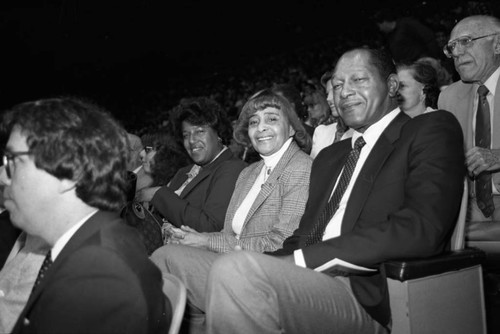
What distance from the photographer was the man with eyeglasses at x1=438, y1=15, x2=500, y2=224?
8.15ft

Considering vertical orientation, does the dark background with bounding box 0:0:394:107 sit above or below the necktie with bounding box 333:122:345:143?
above

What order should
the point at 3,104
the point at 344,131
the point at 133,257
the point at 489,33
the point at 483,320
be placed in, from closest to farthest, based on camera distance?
the point at 133,257
the point at 483,320
the point at 489,33
the point at 344,131
the point at 3,104

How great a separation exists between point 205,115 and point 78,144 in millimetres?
Answer: 2208

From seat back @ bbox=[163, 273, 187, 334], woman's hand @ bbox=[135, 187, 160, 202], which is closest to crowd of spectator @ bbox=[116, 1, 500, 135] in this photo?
woman's hand @ bbox=[135, 187, 160, 202]

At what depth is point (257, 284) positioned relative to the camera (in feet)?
4.82

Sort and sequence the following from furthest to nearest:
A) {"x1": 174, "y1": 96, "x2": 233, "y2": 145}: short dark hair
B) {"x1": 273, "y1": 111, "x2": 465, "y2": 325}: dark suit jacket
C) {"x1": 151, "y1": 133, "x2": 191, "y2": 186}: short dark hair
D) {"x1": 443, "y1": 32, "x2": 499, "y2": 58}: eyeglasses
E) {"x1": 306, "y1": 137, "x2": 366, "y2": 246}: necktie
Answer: {"x1": 151, "y1": 133, "x2": 191, "y2": 186}: short dark hair
{"x1": 174, "y1": 96, "x2": 233, "y2": 145}: short dark hair
{"x1": 443, "y1": 32, "x2": 499, "y2": 58}: eyeglasses
{"x1": 306, "y1": 137, "x2": 366, "y2": 246}: necktie
{"x1": 273, "y1": 111, "x2": 465, "y2": 325}: dark suit jacket

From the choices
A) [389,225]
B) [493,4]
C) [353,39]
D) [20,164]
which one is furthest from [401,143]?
[353,39]

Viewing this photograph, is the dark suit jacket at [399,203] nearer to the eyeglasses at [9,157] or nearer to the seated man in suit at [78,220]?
the seated man in suit at [78,220]

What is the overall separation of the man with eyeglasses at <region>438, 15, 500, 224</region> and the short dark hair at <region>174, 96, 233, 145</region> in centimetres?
134

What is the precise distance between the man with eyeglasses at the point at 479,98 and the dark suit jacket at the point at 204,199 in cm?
125

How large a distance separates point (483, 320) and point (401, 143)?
65 cm

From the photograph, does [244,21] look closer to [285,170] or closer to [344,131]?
[344,131]

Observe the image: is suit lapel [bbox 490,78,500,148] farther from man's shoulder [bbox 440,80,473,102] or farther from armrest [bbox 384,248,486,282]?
armrest [bbox 384,248,486,282]

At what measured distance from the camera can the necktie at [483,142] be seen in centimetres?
248
